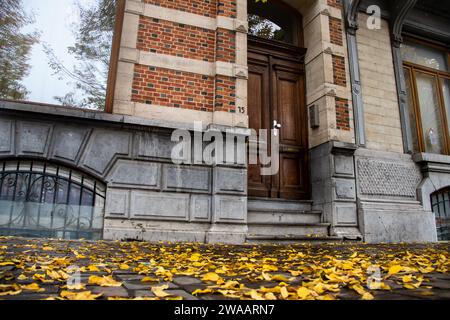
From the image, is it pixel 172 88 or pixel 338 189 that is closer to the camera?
pixel 172 88

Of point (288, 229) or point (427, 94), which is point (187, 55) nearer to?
point (288, 229)

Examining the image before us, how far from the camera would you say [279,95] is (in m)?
7.61

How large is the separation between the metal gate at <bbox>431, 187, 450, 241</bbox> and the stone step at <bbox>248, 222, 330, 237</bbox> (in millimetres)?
2812

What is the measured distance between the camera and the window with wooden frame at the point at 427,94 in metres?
8.47

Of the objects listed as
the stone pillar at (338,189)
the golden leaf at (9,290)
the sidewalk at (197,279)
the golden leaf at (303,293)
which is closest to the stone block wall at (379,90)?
the stone pillar at (338,189)

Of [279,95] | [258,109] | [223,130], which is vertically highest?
→ [279,95]

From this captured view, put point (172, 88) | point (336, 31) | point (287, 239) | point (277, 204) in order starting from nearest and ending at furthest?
point (287, 239), point (172, 88), point (277, 204), point (336, 31)

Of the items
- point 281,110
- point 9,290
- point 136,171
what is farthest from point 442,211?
point 9,290

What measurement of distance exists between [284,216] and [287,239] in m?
0.66

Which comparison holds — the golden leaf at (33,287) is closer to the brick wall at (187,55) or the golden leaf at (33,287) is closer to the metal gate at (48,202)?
the metal gate at (48,202)

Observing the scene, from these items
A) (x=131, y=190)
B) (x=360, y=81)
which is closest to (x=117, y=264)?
(x=131, y=190)

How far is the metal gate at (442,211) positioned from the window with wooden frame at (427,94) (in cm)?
111

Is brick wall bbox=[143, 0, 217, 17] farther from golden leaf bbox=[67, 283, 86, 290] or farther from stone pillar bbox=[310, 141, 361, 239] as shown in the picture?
golden leaf bbox=[67, 283, 86, 290]

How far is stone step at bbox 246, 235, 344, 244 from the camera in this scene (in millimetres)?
5672
